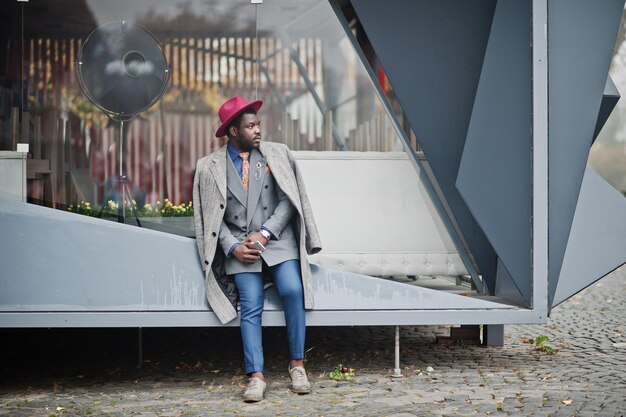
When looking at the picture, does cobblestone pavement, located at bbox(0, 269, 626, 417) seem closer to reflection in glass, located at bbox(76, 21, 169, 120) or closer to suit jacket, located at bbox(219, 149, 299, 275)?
suit jacket, located at bbox(219, 149, 299, 275)

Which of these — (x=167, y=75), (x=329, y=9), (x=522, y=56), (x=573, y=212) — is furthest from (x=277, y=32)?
(x=573, y=212)

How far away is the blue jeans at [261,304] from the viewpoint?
602cm

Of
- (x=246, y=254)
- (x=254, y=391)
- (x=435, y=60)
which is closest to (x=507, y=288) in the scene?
(x=435, y=60)

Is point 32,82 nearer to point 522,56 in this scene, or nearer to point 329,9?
point 329,9

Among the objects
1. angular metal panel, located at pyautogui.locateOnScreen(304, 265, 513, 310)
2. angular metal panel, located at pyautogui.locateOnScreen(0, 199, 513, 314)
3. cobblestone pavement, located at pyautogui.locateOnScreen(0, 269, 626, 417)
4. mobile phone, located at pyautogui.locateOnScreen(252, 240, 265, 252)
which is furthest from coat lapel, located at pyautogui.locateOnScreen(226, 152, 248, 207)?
cobblestone pavement, located at pyautogui.locateOnScreen(0, 269, 626, 417)

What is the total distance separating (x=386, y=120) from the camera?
6.79 meters

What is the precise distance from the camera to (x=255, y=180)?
6.18m

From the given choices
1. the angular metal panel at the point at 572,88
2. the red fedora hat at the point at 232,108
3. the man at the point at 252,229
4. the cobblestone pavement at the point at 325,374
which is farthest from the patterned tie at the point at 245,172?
the angular metal panel at the point at 572,88

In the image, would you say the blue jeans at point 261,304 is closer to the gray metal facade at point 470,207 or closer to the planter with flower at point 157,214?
the gray metal facade at point 470,207

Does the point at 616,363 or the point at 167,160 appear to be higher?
the point at 167,160

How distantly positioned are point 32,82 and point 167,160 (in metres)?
1.01

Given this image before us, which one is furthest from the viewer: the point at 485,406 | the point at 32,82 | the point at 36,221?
the point at 32,82

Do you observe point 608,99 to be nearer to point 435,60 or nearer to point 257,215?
point 435,60

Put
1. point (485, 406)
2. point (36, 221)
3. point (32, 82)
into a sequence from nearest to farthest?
point (485, 406) < point (36, 221) < point (32, 82)
